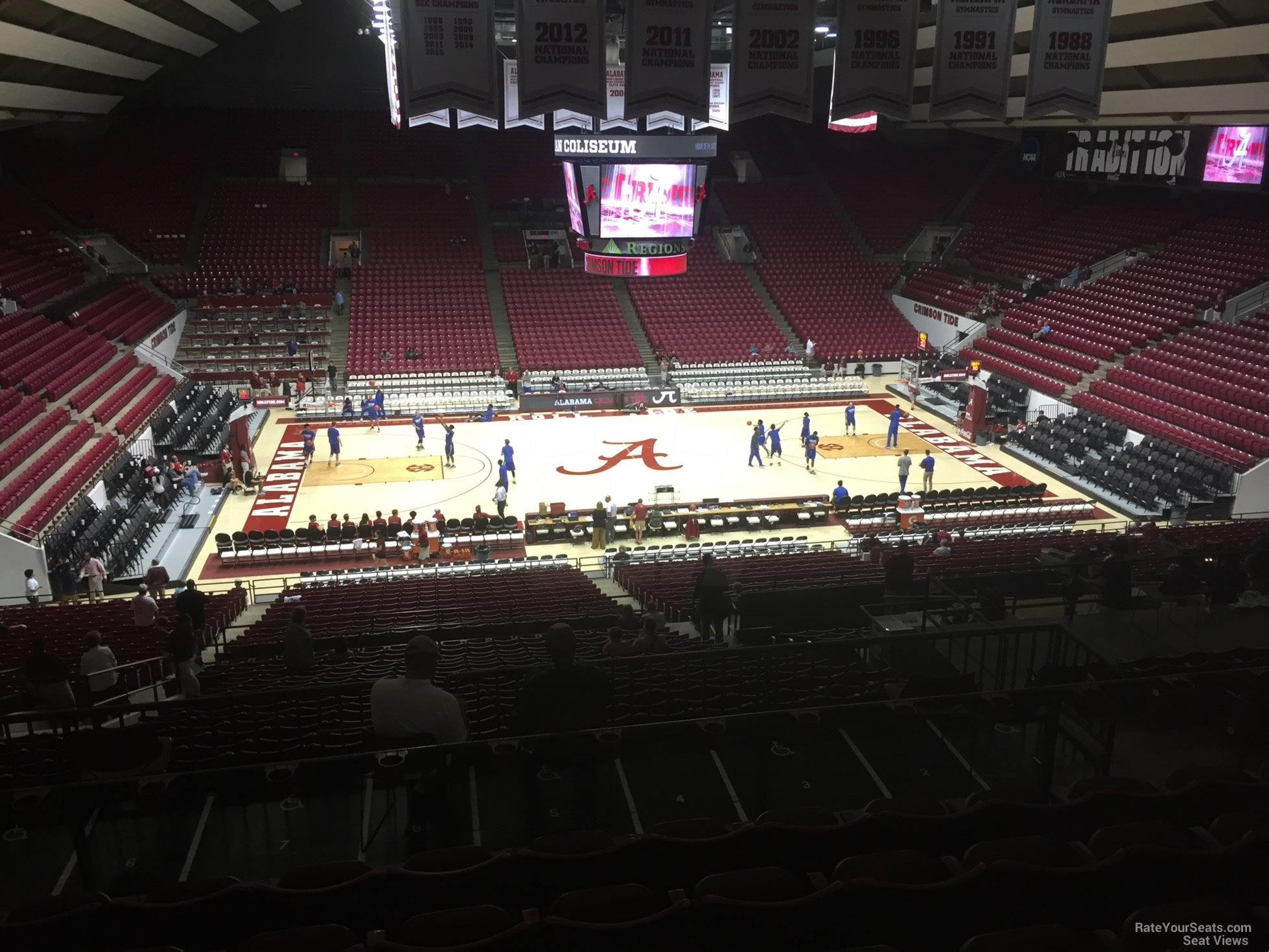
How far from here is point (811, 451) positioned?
27.7 meters

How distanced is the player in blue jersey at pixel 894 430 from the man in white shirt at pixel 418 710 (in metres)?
25.4

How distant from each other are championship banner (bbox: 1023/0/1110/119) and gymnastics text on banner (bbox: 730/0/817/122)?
3057 millimetres

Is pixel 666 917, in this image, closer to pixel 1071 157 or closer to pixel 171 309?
pixel 171 309

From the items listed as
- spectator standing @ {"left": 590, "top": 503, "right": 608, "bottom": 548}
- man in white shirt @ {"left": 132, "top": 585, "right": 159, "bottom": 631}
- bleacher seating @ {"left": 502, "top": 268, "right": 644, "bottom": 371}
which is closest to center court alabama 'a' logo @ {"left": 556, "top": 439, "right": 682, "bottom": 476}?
spectator standing @ {"left": 590, "top": 503, "right": 608, "bottom": 548}

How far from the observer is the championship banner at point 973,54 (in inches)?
554

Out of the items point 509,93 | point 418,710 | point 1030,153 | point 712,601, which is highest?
point 1030,153

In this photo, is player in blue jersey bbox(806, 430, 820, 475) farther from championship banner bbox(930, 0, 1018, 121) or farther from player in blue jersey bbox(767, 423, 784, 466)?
championship banner bbox(930, 0, 1018, 121)

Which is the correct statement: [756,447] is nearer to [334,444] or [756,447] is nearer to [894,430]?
[894,430]

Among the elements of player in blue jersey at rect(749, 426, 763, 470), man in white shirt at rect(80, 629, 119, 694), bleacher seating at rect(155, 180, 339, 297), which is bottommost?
player in blue jersey at rect(749, 426, 763, 470)

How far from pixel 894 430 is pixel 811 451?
370cm

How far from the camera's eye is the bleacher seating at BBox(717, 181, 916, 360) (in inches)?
1631

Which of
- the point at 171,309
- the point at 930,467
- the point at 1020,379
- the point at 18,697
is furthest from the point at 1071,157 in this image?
the point at 18,697

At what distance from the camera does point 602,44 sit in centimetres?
1376

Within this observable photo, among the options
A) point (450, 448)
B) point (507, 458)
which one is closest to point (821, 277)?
point (450, 448)
